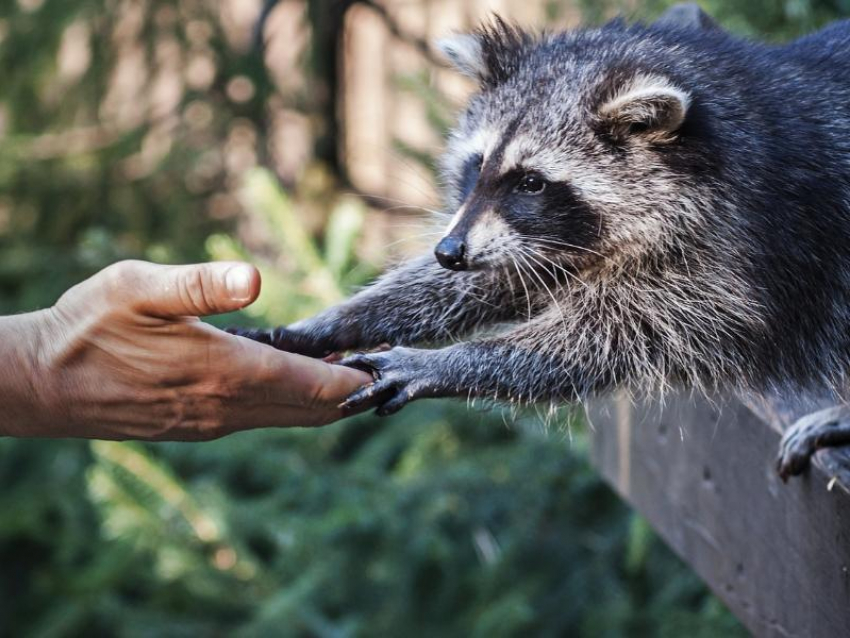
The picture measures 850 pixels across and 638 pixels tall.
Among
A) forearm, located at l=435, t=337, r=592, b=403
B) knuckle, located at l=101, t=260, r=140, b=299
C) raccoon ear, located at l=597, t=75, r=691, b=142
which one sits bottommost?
forearm, located at l=435, t=337, r=592, b=403

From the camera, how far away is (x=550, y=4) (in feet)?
14.5

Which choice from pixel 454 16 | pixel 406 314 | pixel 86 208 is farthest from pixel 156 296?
pixel 454 16

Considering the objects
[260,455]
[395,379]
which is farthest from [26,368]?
[260,455]

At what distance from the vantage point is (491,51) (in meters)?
2.72

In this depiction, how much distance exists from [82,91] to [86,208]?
21.9 inches

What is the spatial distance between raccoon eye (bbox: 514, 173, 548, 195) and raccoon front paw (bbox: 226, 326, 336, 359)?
547 mm

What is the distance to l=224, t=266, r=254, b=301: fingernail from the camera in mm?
1651

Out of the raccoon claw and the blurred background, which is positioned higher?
the raccoon claw

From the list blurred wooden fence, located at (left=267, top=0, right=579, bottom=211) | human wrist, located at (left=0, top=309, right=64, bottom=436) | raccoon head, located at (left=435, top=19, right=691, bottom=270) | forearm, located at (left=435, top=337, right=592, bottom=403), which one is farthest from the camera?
blurred wooden fence, located at (left=267, top=0, right=579, bottom=211)

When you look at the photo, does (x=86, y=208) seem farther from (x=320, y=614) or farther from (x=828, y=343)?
(x=828, y=343)

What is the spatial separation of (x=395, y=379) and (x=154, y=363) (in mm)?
537

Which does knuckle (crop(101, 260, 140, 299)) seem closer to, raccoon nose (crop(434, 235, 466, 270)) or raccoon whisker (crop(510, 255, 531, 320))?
raccoon nose (crop(434, 235, 466, 270))

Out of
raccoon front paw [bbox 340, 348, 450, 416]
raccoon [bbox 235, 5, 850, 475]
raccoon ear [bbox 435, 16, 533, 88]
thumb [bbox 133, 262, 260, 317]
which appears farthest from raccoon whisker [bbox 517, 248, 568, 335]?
thumb [bbox 133, 262, 260, 317]

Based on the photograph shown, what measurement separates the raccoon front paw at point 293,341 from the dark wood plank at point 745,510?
2.10 ft
